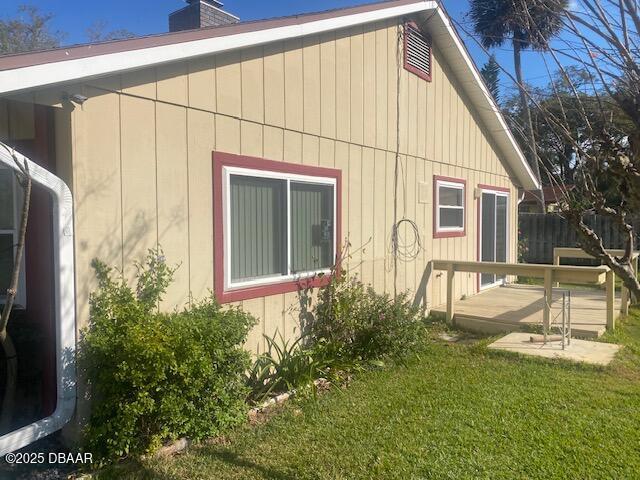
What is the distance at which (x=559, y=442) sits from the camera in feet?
12.7

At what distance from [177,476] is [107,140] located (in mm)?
2492

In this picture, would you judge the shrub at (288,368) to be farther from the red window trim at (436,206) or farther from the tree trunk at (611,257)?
the red window trim at (436,206)

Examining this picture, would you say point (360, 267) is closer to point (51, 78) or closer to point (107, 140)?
point (107, 140)

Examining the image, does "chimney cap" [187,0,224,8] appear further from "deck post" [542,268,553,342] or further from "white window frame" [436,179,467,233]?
"deck post" [542,268,553,342]

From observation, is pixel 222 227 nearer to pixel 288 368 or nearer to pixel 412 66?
pixel 288 368

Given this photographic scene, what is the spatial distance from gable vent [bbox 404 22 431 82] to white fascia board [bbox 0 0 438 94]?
6.61 feet

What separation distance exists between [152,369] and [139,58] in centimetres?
229

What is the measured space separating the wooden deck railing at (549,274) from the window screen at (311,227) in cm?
260

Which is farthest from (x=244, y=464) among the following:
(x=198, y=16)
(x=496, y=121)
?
(x=496, y=121)

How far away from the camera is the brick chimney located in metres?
6.84

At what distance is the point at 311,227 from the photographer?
237 inches

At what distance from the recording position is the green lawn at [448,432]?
349cm

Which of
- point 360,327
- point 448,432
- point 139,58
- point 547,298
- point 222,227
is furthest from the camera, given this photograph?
point 547,298

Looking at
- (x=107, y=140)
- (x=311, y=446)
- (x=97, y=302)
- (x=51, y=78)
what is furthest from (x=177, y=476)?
(x=51, y=78)
